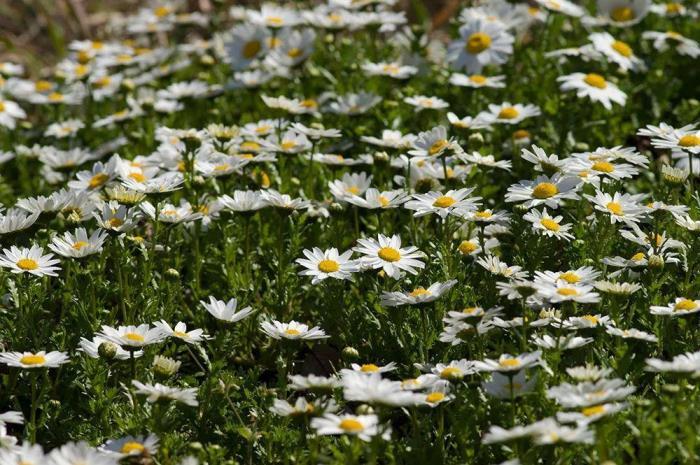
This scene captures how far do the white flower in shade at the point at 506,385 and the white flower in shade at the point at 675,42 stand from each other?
9.40 feet

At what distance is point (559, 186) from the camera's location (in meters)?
3.73

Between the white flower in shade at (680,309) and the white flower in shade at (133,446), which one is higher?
the white flower in shade at (680,309)

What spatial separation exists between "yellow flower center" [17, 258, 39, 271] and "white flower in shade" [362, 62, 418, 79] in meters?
2.33

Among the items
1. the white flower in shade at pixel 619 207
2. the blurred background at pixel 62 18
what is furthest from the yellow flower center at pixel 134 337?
the blurred background at pixel 62 18

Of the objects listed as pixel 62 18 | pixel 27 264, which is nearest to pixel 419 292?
pixel 27 264

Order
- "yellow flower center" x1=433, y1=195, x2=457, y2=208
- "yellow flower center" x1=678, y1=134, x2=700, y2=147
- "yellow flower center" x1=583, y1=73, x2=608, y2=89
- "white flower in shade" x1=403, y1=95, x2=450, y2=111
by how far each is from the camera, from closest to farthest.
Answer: "yellow flower center" x1=433, y1=195, x2=457, y2=208 → "yellow flower center" x1=678, y1=134, x2=700, y2=147 → "white flower in shade" x1=403, y1=95, x2=450, y2=111 → "yellow flower center" x1=583, y1=73, x2=608, y2=89

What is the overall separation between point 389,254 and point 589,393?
1.03 m

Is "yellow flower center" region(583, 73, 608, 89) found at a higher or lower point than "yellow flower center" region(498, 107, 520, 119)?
higher

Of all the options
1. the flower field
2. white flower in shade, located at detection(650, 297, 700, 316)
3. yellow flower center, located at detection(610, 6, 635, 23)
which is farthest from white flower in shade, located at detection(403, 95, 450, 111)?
white flower in shade, located at detection(650, 297, 700, 316)

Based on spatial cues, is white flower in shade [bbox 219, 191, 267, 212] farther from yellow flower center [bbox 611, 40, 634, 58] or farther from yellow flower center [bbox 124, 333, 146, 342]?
yellow flower center [bbox 611, 40, 634, 58]

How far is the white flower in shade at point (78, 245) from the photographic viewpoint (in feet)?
11.7

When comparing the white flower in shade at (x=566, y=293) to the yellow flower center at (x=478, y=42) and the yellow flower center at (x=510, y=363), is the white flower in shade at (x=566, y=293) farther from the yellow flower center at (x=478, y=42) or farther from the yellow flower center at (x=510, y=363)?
the yellow flower center at (x=478, y=42)

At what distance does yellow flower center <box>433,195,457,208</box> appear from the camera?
371cm

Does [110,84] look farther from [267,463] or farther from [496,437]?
[496,437]
